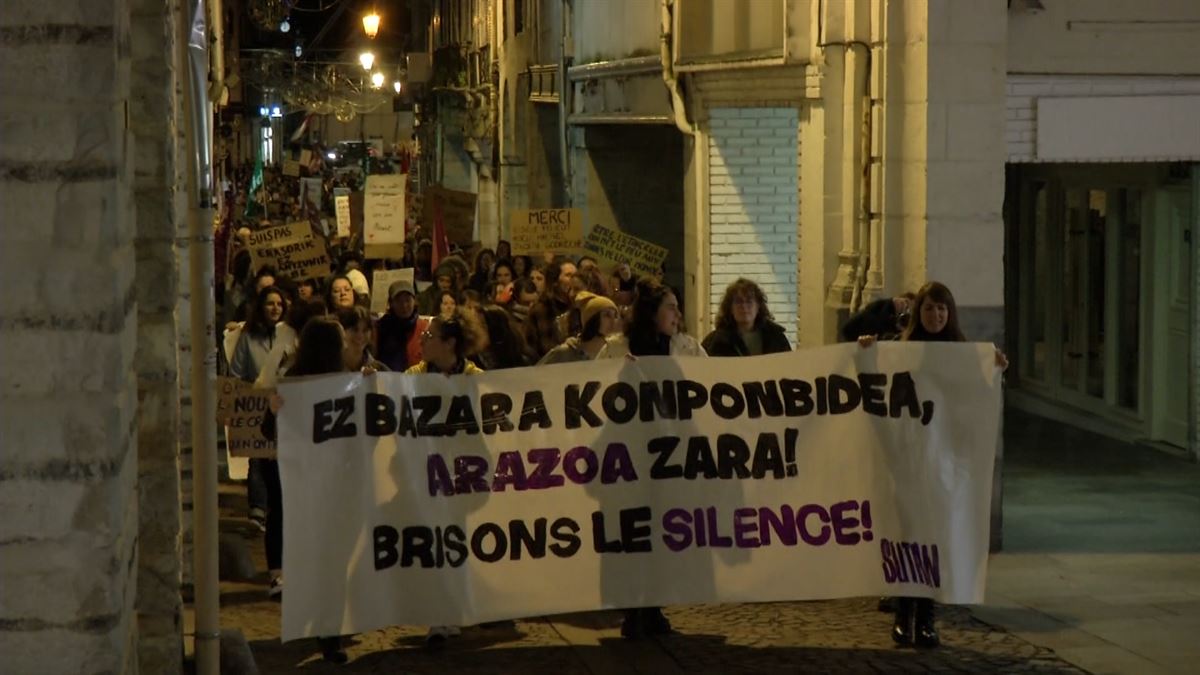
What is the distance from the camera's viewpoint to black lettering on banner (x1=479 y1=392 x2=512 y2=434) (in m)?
9.16

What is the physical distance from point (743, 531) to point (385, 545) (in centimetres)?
172

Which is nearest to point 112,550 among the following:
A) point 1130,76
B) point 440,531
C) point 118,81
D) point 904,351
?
point 118,81

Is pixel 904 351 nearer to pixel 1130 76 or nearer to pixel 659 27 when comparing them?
pixel 1130 76

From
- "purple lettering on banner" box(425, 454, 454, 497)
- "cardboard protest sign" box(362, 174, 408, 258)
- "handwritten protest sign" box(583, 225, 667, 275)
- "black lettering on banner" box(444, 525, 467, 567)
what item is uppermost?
"cardboard protest sign" box(362, 174, 408, 258)

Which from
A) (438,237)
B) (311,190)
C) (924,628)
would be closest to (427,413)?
(924,628)

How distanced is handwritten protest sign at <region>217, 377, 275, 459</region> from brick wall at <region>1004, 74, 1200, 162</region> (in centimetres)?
526

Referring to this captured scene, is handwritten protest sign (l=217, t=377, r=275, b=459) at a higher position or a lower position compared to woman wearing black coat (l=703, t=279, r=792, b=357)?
lower

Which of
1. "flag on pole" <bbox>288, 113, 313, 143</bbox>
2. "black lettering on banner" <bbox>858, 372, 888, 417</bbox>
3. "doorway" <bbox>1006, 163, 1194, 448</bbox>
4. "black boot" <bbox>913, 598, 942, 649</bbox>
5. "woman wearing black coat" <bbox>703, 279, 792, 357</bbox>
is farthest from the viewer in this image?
"flag on pole" <bbox>288, 113, 313, 143</bbox>

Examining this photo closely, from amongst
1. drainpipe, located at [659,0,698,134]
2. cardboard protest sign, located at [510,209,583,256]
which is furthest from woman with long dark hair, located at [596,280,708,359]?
cardboard protest sign, located at [510,209,583,256]

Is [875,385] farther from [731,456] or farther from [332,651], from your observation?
[332,651]

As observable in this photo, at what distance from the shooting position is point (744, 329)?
1070 centimetres

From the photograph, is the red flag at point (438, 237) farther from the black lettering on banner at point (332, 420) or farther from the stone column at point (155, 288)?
the stone column at point (155, 288)

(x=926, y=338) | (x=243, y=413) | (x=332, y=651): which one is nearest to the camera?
(x=332, y=651)

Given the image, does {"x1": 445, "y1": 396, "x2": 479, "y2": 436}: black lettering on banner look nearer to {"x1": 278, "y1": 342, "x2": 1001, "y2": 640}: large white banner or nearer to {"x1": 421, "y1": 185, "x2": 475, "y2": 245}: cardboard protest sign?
{"x1": 278, "y1": 342, "x2": 1001, "y2": 640}: large white banner
